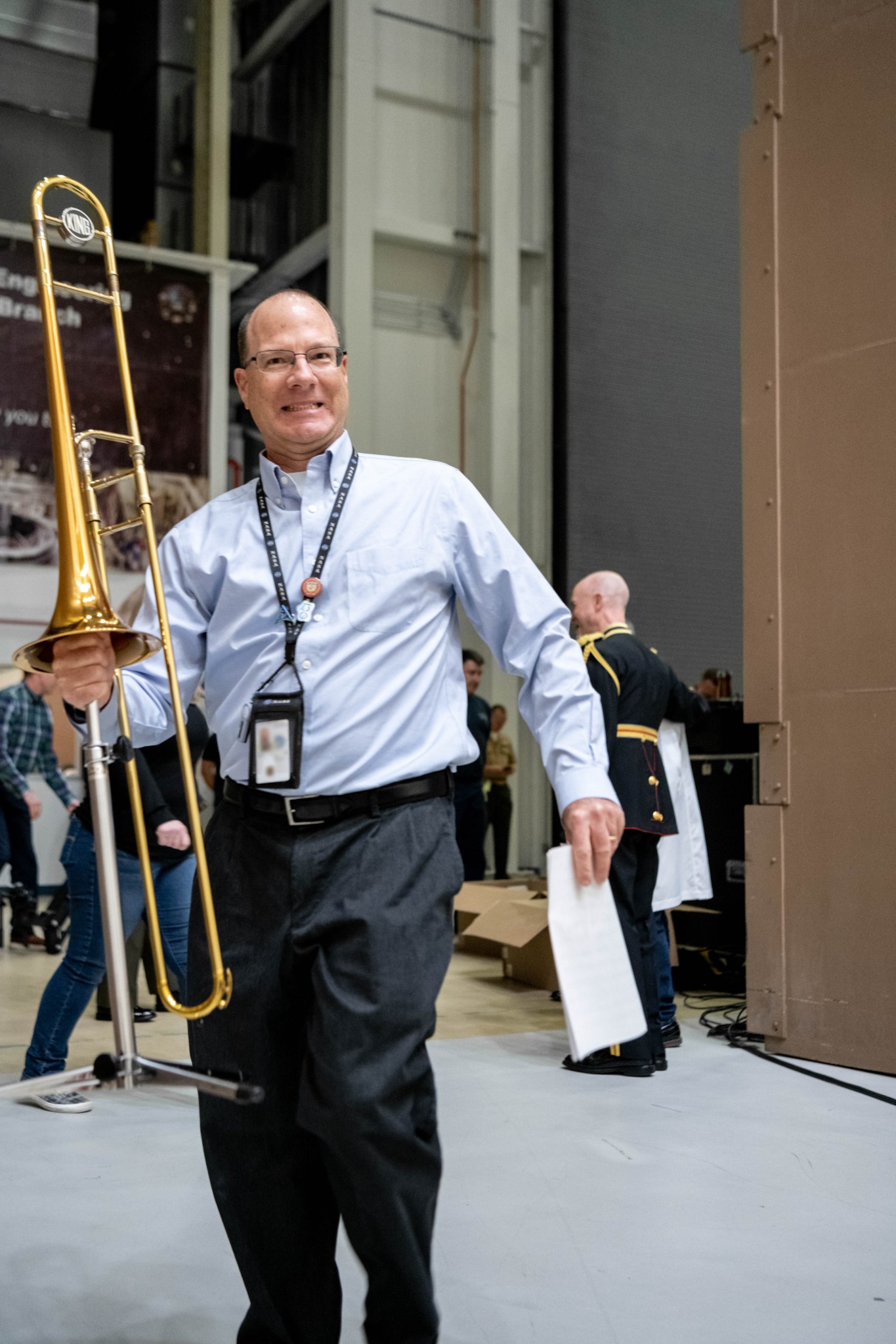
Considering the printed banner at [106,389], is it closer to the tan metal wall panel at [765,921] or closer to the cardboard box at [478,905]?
the cardboard box at [478,905]

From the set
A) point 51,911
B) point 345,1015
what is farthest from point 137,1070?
point 51,911

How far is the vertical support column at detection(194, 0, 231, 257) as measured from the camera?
411 inches

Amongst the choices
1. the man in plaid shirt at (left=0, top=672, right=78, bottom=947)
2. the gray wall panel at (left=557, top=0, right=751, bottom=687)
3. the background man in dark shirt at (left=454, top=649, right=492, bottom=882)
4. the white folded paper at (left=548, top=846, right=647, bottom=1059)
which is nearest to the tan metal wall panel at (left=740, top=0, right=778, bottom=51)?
the white folded paper at (left=548, top=846, right=647, bottom=1059)

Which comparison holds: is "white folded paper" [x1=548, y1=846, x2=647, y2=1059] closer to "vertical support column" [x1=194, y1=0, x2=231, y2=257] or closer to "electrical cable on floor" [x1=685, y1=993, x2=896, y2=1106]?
"electrical cable on floor" [x1=685, y1=993, x2=896, y2=1106]

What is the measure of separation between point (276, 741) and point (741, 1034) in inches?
137

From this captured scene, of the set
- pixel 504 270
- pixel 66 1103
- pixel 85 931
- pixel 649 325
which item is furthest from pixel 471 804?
pixel 504 270

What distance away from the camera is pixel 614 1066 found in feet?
14.3

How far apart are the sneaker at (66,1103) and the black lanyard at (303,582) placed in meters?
2.37

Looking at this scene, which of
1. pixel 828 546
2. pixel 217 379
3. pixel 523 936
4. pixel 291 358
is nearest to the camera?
pixel 291 358

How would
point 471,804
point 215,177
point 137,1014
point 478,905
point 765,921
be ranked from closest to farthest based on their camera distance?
point 765,921
point 137,1014
point 478,905
point 471,804
point 215,177

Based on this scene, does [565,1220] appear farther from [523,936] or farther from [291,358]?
[523,936]

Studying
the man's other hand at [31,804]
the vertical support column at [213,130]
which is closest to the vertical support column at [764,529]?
the man's other hand at [31,804]

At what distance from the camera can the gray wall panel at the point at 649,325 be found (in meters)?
11.0

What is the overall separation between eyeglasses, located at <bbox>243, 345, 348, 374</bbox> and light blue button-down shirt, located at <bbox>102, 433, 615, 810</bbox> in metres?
0.14
